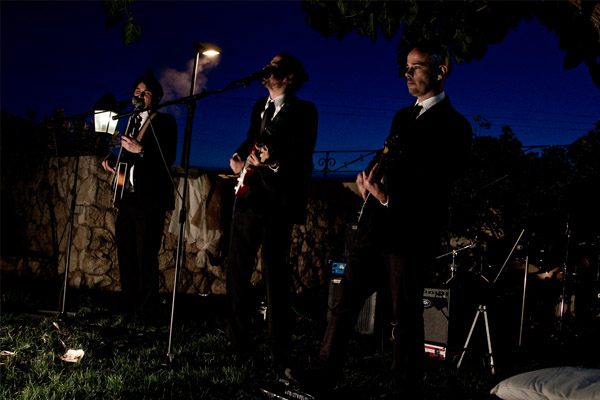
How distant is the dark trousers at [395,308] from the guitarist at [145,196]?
240 cm

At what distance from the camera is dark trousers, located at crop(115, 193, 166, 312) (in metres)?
4.72

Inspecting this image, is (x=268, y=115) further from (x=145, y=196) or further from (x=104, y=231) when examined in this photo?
(x=104, y=231)

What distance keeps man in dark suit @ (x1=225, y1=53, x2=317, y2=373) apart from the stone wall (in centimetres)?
329

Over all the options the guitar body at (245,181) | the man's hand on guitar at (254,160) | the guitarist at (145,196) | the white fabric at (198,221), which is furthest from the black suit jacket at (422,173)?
the white fabric at (198,221)

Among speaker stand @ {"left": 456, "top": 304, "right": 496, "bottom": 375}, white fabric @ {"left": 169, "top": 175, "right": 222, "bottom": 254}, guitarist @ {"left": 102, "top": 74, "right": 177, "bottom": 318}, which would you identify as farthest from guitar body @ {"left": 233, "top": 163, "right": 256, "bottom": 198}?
white fabric @ {"left": 169, "top": 175, "right": 222, "bottom": 254}

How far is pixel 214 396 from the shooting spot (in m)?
2.85

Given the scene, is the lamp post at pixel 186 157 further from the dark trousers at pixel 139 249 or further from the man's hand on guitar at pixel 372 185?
the man's hand on guitar at pixel 372 185

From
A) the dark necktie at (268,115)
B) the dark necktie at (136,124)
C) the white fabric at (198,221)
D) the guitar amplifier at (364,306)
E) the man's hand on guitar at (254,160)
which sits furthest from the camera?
the white fabric at (198,221)

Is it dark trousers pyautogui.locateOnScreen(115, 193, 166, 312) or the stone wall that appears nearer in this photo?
dark trousers pyautogui.locateOnScreen(115, 193, 166, 312)

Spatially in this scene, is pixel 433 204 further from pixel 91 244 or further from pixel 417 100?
pixel 91 244

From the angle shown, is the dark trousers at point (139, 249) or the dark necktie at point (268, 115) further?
the dark trousers at point (139, 249)

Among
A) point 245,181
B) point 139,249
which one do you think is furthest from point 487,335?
point 139,249

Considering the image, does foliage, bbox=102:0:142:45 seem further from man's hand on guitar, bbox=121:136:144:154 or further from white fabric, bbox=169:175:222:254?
white fabric, bbox=169:175:222:254

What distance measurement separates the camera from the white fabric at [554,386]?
2.67 m
